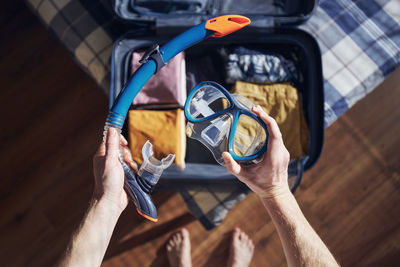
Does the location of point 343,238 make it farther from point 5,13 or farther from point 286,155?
point 5,13

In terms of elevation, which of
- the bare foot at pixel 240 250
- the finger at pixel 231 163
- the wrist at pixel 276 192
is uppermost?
the finger at pixel 231 163

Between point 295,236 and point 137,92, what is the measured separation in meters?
0.47

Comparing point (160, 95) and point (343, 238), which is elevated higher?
point (160, 95)

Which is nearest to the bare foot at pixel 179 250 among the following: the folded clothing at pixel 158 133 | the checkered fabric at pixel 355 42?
the folded clothing at pixel 158 133

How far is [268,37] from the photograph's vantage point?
82cm

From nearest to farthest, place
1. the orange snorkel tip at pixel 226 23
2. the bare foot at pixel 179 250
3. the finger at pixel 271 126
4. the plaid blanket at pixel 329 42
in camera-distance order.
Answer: the finger at pixel 271 126
the orange snorkel tip at pixel 226 23
the plaid blanket at pixel 329 42
the bare foot at pixel 179 250

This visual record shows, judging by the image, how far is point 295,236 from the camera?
65 centimetres

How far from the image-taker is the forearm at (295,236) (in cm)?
64

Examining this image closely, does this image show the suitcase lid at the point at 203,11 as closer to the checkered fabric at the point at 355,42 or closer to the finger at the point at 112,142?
the checkered fabric at the point at 355,42

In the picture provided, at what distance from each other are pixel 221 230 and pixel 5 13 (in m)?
1.17

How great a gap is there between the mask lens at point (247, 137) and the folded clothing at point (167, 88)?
17 centimetres

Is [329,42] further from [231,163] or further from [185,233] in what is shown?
[185,233]

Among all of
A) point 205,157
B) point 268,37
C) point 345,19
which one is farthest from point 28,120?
point 345,19

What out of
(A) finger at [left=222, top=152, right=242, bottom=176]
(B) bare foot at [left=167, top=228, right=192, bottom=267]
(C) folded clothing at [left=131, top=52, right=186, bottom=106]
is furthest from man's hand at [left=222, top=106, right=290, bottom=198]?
(B) bare foot at [left=167, top=228, right=192, bottom=267]
